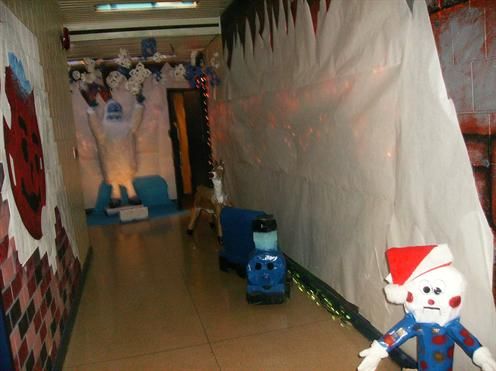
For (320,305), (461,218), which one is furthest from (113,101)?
(461,218)

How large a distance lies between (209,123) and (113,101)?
191 cm

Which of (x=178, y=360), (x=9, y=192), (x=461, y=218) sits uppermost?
(x=9, y=192)

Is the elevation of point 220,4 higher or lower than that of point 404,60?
higher

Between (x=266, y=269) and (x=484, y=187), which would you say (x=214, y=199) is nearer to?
(x=266, y=269)

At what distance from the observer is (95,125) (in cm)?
725

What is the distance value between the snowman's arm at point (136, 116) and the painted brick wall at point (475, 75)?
20.1ft

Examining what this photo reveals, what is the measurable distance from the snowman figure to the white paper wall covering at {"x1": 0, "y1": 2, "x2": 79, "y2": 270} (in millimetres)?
1557

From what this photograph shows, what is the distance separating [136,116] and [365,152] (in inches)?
222

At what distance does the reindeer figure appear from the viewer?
178 inches

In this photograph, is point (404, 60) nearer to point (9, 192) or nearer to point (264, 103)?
point (9, 192)

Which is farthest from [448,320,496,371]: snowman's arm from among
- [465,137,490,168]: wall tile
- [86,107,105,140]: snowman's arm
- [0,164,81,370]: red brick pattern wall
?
[86,107,105,140]: snowman's arm

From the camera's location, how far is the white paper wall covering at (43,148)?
6.66ft

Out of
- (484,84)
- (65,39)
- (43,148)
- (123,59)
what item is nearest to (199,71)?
(123,59)

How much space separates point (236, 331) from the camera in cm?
287
